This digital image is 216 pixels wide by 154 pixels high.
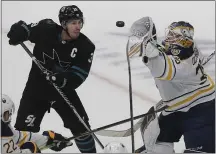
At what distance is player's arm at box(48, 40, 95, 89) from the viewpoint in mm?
2896

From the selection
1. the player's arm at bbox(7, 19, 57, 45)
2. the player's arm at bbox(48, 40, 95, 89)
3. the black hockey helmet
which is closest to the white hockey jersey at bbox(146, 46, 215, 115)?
the player's arm at bbox(48, 40, 95, 89)

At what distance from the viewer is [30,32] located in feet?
9.86

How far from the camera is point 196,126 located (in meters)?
2.74

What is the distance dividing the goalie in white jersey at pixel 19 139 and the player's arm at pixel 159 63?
571 millimetres

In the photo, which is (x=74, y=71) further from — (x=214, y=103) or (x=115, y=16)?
(x=115, y=16)

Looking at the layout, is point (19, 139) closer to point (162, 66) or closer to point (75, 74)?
point (75, 74)

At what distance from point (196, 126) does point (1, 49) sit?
2036mm

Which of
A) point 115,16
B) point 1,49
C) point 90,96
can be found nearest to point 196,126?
point 90,96

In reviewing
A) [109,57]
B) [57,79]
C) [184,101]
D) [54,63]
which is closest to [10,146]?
[57,79]

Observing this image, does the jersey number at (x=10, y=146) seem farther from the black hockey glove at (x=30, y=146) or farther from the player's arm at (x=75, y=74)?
the player's arm at (x=75, y=74)

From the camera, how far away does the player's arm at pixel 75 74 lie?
9.50ft

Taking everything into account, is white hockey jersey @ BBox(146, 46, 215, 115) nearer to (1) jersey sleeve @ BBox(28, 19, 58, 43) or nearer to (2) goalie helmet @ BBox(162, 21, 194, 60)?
(2) goalie helmet @ BBox(162, 21, 194, 60)

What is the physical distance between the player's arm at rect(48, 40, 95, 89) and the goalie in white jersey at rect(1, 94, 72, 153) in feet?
0.86

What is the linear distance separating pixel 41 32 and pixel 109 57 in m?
1.69
